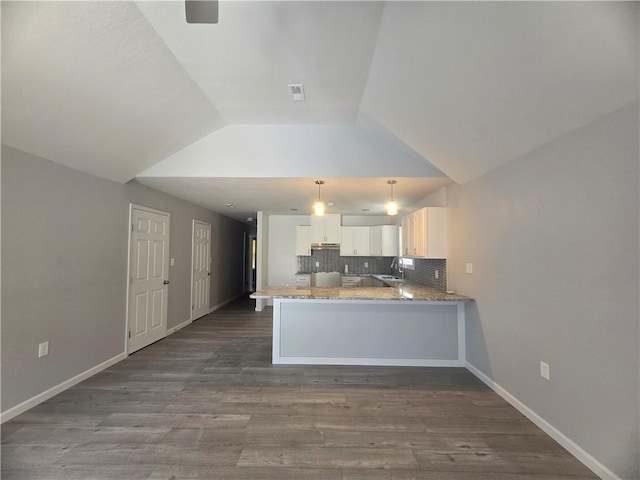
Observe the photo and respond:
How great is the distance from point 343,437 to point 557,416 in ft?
5.19

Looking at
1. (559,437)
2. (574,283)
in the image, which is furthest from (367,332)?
(574,283)

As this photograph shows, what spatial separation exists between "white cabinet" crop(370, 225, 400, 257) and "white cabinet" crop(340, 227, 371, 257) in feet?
0.45

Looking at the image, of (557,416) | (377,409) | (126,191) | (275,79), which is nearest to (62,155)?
(126,191)

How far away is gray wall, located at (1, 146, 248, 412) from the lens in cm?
239

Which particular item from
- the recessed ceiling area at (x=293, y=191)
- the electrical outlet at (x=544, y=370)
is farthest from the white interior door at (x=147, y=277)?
the electrical outlet at (x=544, y=370)

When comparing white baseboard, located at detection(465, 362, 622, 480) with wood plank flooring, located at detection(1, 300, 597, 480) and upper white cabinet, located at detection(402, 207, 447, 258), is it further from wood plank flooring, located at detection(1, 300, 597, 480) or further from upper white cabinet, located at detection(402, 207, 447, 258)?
upper white cabinet, located at detection(402, 207, 447, 258)

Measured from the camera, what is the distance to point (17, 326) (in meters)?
2.43

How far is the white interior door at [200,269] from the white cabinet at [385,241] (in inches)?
144

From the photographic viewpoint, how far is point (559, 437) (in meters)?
2.08

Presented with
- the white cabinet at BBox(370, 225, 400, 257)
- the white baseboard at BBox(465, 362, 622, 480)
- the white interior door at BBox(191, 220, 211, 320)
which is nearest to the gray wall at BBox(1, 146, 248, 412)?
the white interior door at BBox(191, 220, 211, 320)

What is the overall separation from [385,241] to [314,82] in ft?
14.9

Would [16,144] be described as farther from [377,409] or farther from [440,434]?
[440,434]

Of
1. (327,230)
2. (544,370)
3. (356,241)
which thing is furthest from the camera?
(356,241)

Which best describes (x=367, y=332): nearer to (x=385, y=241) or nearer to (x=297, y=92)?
(x=297, y=92)
